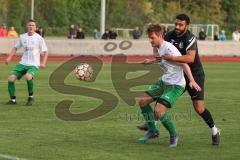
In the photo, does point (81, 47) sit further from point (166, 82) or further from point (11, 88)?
point (166, 82)

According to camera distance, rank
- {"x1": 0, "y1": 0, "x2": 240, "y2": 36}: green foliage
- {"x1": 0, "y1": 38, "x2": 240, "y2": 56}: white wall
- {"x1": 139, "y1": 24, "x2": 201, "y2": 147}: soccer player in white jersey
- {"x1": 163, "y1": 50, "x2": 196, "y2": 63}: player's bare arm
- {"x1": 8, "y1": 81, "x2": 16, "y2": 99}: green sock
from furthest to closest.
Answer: {"x1": 0, "y1": 0, "x2": 240, "y2": 36}: green foliage → {"x1": 0, "y1": 38, "x2": 240, "y2": 56}: white wall → {"x1": 8, "y1": 81, "x2": 16, "y2": 99}: green sock → {"x1": 139, "y1": 24, "x2": 201, "y2": 147}: soccer player in white jersey → {"x1": 163, "y1": 50, "x2": 196, "y2": 63}: player's bare arm

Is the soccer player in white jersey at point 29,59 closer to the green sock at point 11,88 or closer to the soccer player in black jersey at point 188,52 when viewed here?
the green sock at point 11,88

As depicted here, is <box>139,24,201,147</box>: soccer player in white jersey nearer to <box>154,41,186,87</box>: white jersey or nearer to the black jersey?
<box>154,41,186,87</box>: white jersey

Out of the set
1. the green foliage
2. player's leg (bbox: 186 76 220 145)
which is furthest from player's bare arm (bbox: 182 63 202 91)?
the green foliage

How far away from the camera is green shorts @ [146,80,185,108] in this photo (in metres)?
11.8

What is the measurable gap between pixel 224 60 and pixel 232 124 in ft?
95.0

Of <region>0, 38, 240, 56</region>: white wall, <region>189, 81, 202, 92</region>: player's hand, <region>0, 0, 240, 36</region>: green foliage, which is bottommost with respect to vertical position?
<region>0, 0, 240, 36</region>: green foliage

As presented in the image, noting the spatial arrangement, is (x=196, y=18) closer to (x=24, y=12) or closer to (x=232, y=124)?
(x=24, y=12)

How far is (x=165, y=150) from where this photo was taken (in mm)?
11570

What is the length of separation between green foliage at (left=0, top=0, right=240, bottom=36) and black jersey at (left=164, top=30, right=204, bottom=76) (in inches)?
2360

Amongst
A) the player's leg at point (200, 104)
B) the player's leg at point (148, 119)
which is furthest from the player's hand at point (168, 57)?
the player's leg at point (148, 119)

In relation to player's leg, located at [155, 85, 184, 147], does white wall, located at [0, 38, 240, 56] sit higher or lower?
lower

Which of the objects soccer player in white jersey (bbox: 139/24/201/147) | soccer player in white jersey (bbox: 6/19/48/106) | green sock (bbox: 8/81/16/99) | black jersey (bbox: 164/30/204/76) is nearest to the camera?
soccer player in white jersey (bbox: 139/24/201/147)

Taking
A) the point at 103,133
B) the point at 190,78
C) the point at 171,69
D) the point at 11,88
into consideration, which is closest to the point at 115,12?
the point at 11,88
